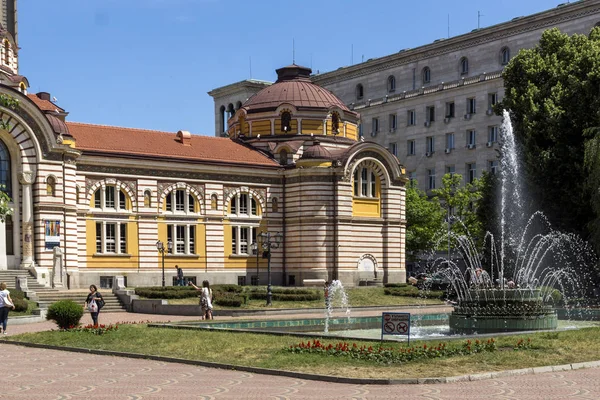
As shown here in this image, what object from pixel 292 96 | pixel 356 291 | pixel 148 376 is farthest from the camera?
pixel 292 96

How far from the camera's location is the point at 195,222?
2328 inches

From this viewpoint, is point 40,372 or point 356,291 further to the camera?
point 356,291

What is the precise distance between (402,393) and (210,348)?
25.3 feet

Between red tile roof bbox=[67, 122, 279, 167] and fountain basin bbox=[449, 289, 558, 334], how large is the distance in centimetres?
3107

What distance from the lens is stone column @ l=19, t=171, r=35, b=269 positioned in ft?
166

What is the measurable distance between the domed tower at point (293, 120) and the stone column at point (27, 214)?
18.6m

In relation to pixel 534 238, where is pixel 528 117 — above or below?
above

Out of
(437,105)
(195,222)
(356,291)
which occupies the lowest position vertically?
(356,291)

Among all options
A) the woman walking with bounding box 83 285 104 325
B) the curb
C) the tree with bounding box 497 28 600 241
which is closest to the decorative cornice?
the tree with bounding box 497 28 600 241

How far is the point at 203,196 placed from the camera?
59.4m

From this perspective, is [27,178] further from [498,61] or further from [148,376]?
[498,61]

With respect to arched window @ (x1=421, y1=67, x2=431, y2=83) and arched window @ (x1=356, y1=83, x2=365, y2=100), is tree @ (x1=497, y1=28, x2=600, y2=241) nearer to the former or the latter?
arched window @ (x1=421, y1=67, x2=431, y2=83)

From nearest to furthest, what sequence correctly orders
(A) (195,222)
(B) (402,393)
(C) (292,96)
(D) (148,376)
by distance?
(B) (402,393), (D) (148,376), (A) (195,222), (C) (292,96)

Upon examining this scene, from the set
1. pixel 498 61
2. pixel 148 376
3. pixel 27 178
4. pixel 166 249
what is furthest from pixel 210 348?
pixel 498 61
